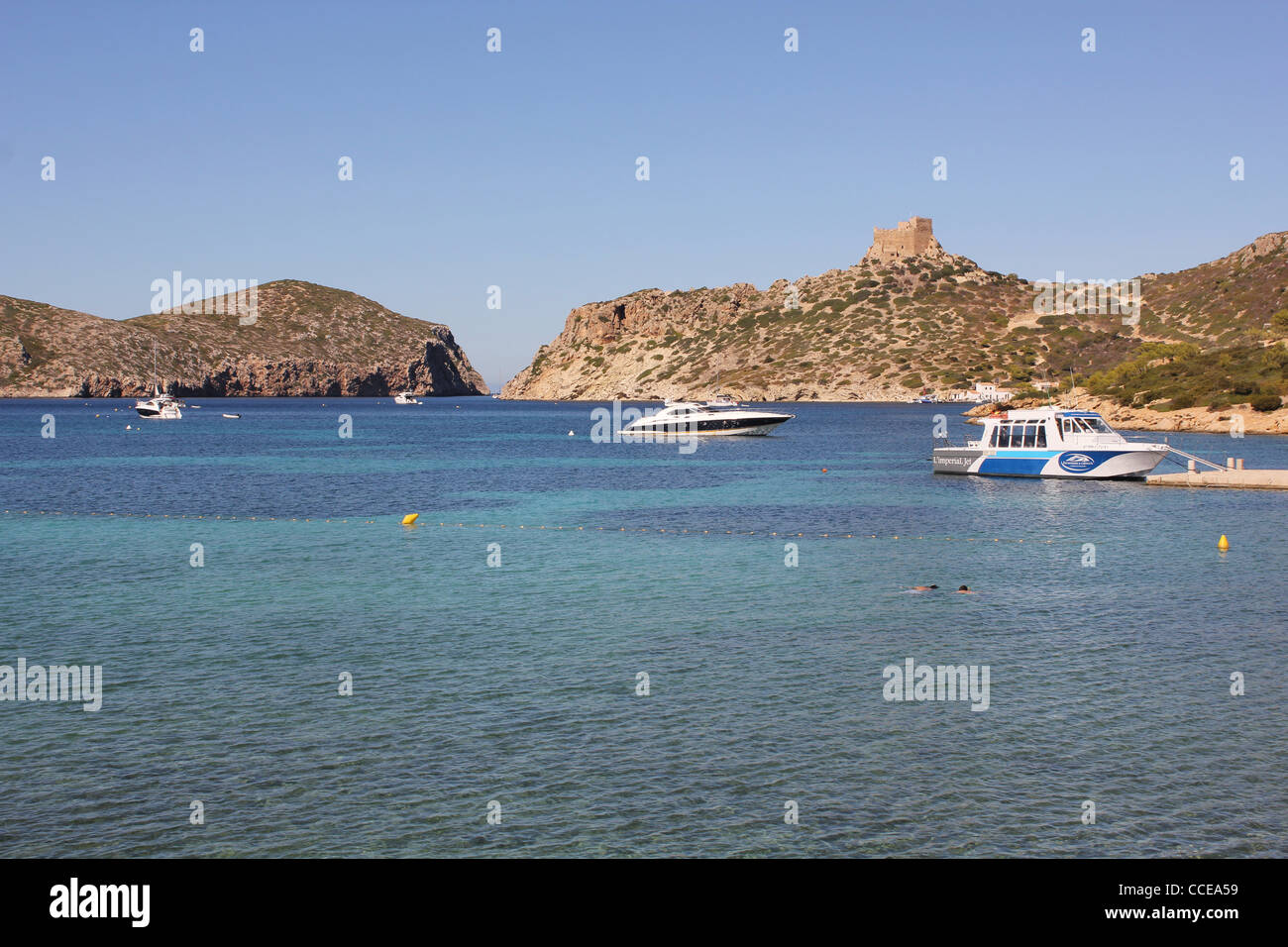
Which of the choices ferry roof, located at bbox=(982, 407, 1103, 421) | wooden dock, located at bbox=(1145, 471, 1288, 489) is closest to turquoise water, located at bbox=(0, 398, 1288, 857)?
wooden dock, located at bbox=(1145, 471, 1288, 489)

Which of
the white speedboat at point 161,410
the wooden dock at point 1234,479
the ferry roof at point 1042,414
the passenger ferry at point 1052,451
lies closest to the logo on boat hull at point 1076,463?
the passenger ferry at point 1052,451

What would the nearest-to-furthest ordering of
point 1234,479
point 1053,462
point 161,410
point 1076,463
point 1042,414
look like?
point 1234,479
point 1076,463
point 1053,462
point 1042,414
point 161,410

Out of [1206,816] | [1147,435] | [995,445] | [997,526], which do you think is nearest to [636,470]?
[995,445]

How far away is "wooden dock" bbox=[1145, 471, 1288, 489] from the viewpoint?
5494 centimetres

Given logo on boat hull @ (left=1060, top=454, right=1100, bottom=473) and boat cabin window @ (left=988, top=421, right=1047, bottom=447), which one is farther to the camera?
boat cabin window @ (left=988, top=421, right=1047, bottom=447)

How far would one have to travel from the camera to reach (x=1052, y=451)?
6338 centimetres

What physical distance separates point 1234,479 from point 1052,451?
10.1 meters

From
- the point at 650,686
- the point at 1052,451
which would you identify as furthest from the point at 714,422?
the point at 650,686

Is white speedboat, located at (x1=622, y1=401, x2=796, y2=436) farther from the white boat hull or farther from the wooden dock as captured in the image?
the wooden dock

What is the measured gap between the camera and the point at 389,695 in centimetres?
1862

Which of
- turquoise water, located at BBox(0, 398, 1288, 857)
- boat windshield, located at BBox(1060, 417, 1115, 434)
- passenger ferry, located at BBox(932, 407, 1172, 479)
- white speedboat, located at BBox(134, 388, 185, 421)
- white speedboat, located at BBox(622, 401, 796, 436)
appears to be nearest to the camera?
turquoise water, located at BBox(0, 398, 1288, 857)

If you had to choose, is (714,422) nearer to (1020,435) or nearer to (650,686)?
(1020,435)

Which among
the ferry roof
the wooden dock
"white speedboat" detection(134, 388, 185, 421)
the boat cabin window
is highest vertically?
"white speedboat" detection(134, 388, 185, 421)

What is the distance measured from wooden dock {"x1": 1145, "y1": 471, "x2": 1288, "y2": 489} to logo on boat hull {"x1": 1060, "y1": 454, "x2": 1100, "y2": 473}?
154 inches
